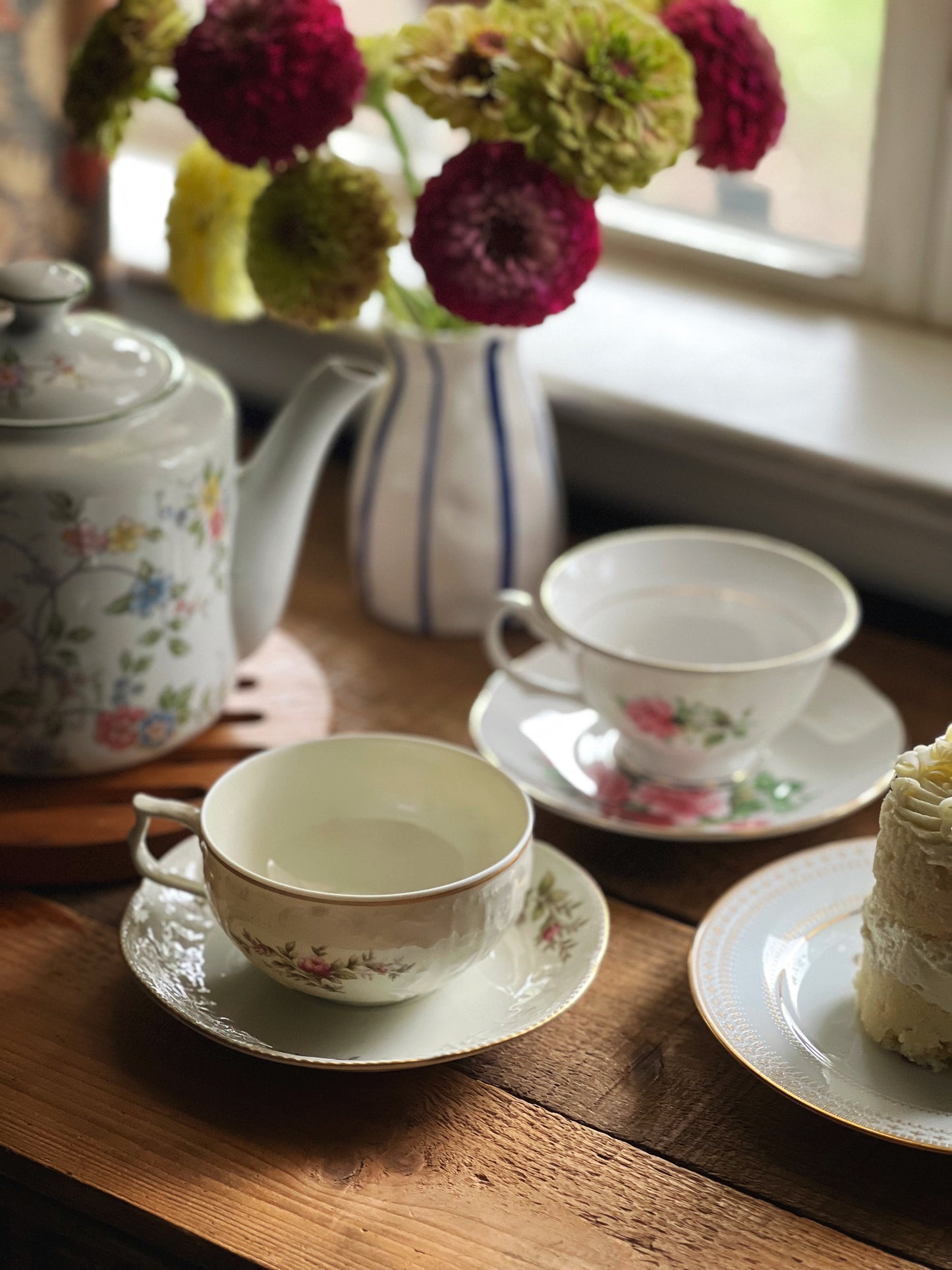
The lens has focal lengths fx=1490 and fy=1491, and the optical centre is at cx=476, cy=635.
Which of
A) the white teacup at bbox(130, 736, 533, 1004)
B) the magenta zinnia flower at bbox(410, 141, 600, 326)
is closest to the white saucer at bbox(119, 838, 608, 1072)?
the white teacup at bbox(130, 736, 533, 1004)

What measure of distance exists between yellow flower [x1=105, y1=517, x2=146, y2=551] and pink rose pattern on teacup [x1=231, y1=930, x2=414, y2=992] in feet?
0.64

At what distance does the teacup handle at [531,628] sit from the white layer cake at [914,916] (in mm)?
239

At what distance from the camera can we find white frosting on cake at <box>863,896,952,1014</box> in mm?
532

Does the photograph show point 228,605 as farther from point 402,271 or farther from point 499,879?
point 402,271

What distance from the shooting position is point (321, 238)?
0.69 m

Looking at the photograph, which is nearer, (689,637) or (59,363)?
(59,363)

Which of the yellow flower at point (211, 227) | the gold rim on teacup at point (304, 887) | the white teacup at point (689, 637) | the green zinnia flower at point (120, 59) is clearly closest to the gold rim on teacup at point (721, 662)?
the white teacup at point (689, 637)

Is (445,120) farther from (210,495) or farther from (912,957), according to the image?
(912,957)

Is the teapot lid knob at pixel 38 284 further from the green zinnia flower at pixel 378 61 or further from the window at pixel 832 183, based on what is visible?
the window at pixel 832 183

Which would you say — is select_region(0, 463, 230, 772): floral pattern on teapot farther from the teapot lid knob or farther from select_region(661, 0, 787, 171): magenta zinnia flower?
select_region(661, 0, 787, 171): magenta zinnia flower

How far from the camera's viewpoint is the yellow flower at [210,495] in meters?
0.69

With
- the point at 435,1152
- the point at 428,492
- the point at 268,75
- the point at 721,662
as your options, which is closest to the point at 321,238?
the point at 268,75

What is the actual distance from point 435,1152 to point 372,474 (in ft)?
1.44

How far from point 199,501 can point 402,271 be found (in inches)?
17.4
